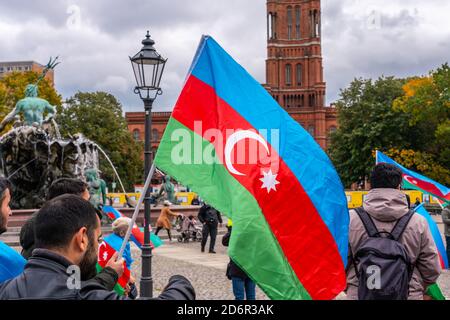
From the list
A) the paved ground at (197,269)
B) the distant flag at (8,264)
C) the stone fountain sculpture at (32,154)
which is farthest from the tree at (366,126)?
the distant flag at (8,264)

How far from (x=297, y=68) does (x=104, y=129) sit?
58655 mm

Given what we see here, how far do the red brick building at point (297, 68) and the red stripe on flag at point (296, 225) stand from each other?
342 feet

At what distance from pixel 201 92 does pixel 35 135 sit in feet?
66.6

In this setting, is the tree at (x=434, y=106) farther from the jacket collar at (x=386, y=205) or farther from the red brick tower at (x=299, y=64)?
the red brick tower at (x=299, y=64)

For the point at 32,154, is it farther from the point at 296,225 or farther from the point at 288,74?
the point at 288,74

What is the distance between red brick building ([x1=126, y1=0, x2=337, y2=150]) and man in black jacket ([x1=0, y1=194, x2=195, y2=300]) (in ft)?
348

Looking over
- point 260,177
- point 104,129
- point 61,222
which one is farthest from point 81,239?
point 104,129

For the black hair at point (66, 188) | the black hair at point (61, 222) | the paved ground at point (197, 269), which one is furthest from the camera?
the paved ground at point (197, 269)

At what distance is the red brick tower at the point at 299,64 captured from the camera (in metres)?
109

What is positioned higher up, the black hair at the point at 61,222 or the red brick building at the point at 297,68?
the red brick building at the point at 297,68

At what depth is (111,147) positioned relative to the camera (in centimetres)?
6181

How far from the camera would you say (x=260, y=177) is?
4418 mm

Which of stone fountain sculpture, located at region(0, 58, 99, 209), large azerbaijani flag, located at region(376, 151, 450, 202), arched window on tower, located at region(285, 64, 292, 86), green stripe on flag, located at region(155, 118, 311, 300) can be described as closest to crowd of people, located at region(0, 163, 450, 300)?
green stripe on flag, located at region(155, 118, 311, 300)

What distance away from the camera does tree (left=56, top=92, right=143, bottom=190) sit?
6059cm
